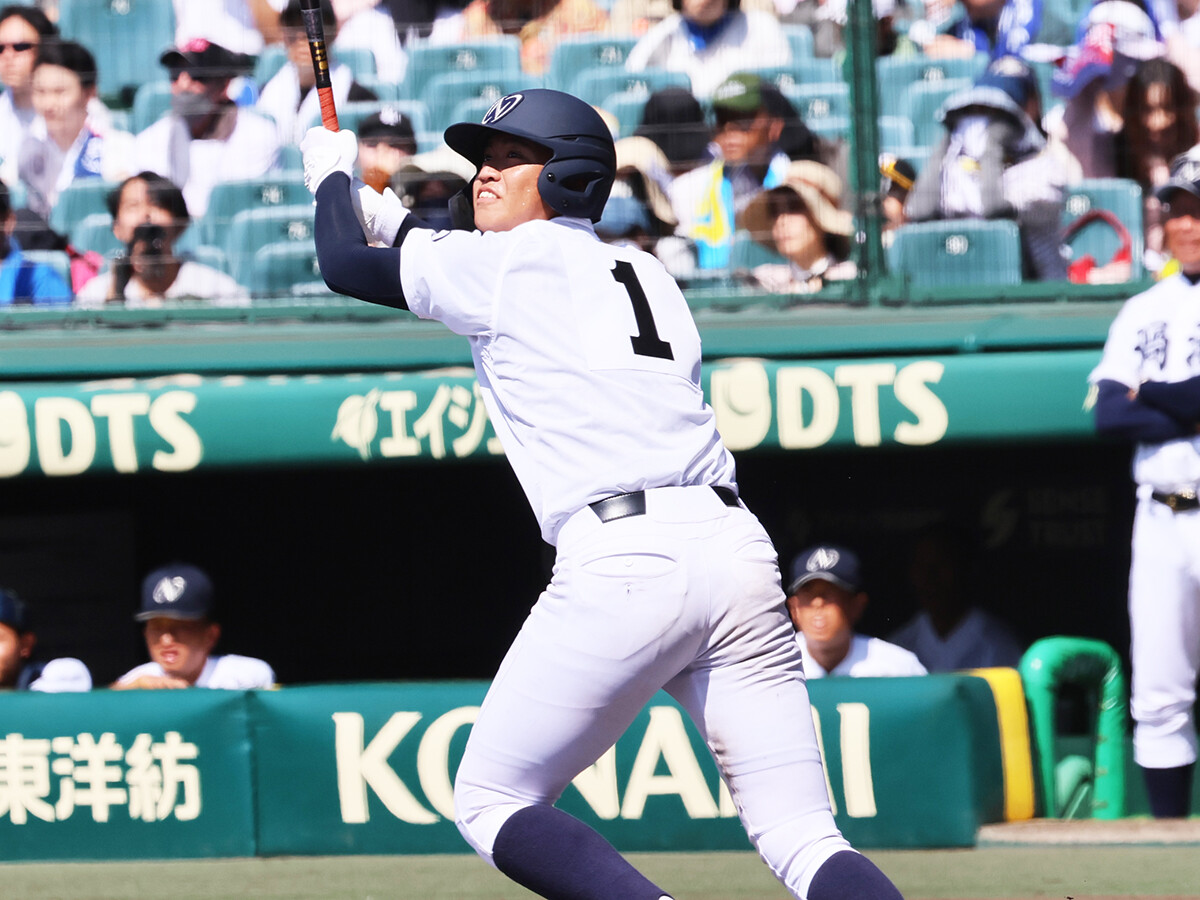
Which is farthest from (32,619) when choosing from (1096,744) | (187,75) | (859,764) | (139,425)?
(1096,744)

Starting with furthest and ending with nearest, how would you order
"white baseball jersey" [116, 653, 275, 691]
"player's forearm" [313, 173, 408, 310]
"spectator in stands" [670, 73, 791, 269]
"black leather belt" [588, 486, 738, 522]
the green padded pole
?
"spectator in stands" [670, 73, 791, 269], "white baseball jersey" [116, 653, 275, 691], the green padded pole, "player's forearm" [313, 173, 408, 310], "black leather belt" [588, 486, 738, 522]

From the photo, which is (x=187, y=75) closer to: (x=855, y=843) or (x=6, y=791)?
(x=6, y=791)

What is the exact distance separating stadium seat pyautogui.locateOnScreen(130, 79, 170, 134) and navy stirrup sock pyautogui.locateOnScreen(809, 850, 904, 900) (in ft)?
15.7

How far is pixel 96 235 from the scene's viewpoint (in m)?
6.01

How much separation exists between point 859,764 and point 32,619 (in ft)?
10.9

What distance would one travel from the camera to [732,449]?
5125 mm

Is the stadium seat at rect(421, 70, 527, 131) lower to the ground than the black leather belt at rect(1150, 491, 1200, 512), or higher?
higher

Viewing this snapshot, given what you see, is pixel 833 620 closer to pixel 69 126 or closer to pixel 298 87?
pixel 298 87

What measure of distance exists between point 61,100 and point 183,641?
2.39 meters

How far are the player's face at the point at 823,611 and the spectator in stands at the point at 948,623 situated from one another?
72 cm

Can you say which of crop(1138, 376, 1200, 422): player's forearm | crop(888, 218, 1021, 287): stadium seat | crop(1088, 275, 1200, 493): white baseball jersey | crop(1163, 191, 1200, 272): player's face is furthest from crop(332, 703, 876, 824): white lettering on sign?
crop(888, 218, 1021, 287): stadium seat

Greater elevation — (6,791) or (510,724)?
(510,724)

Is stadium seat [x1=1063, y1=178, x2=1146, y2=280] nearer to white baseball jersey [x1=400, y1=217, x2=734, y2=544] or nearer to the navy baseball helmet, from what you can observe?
the navy baseball helmet

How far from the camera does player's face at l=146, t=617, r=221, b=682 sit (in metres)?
5.24
